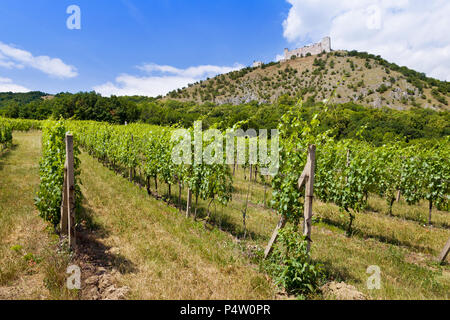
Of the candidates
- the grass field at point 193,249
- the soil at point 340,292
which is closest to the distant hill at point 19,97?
the grass field at point 193,249

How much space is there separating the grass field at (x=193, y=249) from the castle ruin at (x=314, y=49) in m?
136

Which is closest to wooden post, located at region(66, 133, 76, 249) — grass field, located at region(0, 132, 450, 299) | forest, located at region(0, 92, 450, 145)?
grass field, located at region(0, 132, 450, 299)

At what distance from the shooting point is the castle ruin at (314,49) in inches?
4867

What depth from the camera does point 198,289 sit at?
3.53 m

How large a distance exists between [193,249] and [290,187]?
2445mm

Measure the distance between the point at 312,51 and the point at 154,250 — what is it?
500ft

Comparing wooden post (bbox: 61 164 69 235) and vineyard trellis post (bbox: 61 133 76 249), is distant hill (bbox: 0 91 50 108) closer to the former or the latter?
wooden post (bbox: 61 164 69 235)

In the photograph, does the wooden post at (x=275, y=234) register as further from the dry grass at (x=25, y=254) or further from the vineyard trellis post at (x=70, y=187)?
the vineyard trellis post at (x=70, y=187)

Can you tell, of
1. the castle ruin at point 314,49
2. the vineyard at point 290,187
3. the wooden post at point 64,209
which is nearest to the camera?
the vineyard at point 290,187

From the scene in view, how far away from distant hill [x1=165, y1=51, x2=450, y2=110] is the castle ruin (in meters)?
17.3

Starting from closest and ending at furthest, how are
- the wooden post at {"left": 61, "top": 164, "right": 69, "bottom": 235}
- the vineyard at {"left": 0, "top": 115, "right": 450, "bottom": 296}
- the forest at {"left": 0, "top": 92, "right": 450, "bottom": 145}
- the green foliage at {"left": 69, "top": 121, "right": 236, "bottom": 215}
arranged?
the vineyard at {"left": 0, "top": 115, "right": 450, "bottom": 296} < the wooden post at {"left": 61, "top": 164, "right": 69, "bottom": 235} < the green foliage at {"left": 69, "top": 121, "right": 236, "bottom": 215} < the forest at {"left": 0, "top": 92, "right": 450, "bottom": 145}

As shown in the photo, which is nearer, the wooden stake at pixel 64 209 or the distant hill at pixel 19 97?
the wooden stake at pixel 64 209

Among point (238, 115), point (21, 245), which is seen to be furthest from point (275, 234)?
point (238, 115)

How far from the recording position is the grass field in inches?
140
